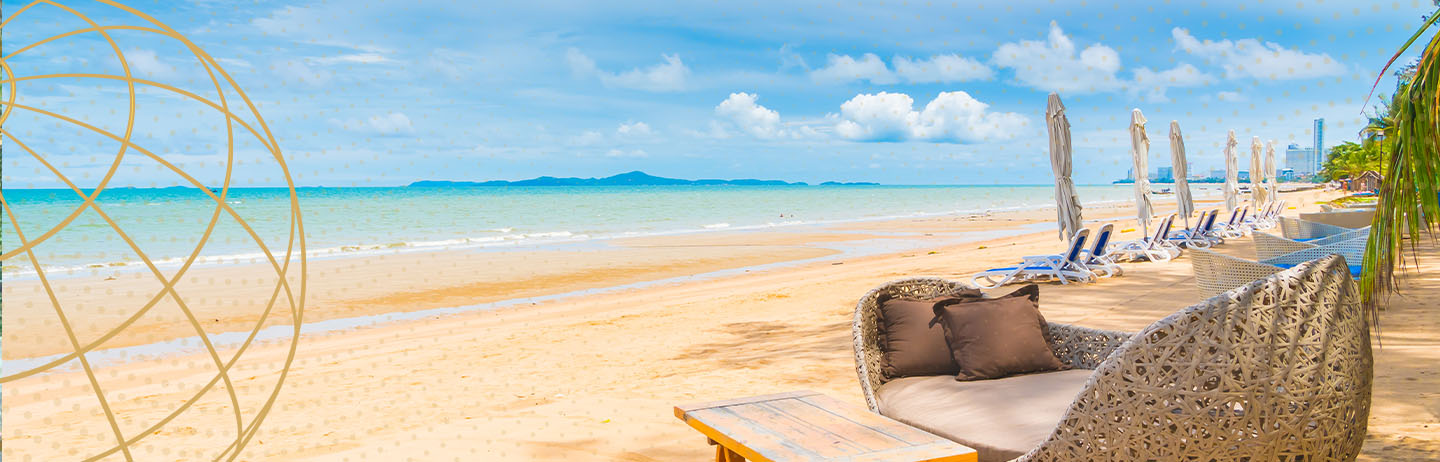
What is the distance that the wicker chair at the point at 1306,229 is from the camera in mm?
7668

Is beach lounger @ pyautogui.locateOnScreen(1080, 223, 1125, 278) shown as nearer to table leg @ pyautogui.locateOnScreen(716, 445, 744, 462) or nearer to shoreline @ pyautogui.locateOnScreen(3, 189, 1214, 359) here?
shoreline @ pyautogui.locateOnScreen(3, 189, 1214, 359)

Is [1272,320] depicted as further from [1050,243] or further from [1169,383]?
[1050,243]

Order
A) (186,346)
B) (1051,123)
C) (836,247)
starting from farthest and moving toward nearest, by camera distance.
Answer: (836,247) < (1051,123) < (186,346)

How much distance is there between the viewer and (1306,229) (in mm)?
7750

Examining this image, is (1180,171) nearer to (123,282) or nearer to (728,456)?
(728,456)

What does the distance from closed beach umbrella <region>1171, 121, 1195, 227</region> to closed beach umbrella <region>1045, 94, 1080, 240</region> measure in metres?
3.26

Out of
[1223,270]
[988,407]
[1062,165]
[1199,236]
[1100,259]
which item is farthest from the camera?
[1199,236]

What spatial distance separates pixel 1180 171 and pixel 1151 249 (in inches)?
110

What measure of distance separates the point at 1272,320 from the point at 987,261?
9694mm

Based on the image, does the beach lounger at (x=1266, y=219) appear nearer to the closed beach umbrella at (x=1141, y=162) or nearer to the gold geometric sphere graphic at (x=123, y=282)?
the closed beach umbrella at (x=1141, y=162)

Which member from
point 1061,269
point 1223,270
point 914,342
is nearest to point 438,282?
point 1061,269

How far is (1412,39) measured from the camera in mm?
2322

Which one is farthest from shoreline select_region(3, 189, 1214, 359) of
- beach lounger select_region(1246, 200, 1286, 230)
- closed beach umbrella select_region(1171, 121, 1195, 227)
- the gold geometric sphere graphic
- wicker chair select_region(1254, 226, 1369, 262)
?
wicker chair select_region(1254, 226, 1369, 262)

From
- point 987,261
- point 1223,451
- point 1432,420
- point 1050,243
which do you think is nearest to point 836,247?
point 1050,243
